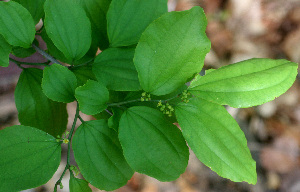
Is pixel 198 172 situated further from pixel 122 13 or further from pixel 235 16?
pixel 122 13

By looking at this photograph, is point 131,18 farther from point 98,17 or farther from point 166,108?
point 166,108

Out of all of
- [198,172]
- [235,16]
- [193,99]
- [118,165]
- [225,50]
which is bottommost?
[198,172]

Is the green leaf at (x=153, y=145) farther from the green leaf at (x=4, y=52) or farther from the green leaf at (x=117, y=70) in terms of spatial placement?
the green leaf at (x=4, y=52)

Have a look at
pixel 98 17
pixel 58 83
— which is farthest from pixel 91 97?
pixel 98 17

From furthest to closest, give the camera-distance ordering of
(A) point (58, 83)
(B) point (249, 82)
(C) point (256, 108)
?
(C) point (256, 108), (A) point (58, 83), (B) point (249, 82)

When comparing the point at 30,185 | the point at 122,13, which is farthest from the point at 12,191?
the point at 122,13

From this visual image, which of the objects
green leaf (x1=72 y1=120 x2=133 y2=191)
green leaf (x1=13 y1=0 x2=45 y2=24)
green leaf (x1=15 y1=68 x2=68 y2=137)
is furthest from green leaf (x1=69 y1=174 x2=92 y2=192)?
green leaf (x1=13 y1=0 x2=45 y2=24)
